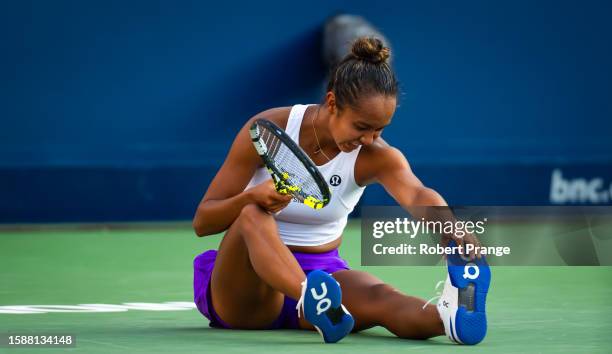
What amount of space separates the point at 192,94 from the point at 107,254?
112 inches

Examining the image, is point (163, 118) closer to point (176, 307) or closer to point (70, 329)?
point (176, 307)

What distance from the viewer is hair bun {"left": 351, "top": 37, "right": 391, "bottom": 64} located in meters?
4.87

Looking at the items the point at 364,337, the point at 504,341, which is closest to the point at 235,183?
the point at 364,337

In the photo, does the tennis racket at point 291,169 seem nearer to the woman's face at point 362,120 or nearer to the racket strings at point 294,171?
the racket strings at point 294,171

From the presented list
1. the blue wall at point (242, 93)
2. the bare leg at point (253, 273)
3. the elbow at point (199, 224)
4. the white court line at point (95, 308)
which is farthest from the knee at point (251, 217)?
the blue wall at point (242, 93)

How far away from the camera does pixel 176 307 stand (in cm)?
632

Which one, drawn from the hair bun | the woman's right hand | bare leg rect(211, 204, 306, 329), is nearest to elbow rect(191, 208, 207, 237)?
bare leg rect(211, 204, 306, 329)

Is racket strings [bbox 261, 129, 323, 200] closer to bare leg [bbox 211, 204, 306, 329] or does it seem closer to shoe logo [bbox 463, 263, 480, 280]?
bare leg [bbox 211, 204, 306, 329]

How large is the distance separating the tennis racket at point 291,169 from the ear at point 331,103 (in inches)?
10.8

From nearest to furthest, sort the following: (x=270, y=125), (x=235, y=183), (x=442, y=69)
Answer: (x=270, y=125), (x=235, y=183), (x=442, y=69)

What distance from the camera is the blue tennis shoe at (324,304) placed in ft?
14.9

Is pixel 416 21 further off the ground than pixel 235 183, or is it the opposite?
pixel 416 21

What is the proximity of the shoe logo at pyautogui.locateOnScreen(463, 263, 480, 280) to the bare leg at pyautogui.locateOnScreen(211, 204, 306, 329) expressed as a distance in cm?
61

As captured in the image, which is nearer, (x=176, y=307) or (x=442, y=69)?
(x=176, y=307)
